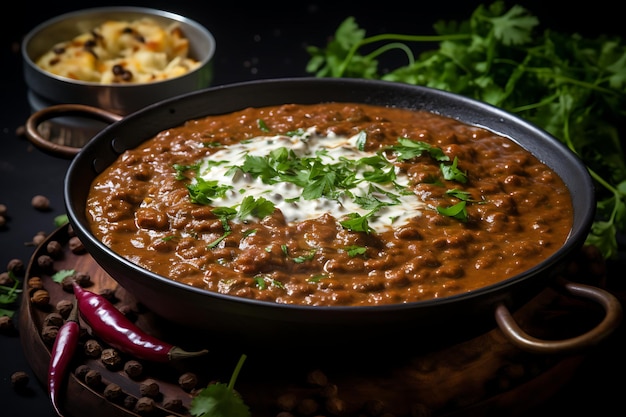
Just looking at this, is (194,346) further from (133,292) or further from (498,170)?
(498,170)

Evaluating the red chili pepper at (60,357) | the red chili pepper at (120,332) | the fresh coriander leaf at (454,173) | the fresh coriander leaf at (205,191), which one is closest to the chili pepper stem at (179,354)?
the red chili pepper at (120,332)

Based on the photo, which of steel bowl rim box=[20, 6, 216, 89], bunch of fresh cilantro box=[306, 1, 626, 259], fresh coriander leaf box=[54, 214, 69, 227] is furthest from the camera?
steel bowl rim box=[20, 6, 216, 89]

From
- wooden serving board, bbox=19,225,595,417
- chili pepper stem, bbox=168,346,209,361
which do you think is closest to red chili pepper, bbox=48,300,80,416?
wooden serving board, bbox=19,225,595,417

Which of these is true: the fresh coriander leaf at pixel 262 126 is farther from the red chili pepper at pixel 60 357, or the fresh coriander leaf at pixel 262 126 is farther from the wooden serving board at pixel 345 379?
the red chili pepper at pixel 60 357

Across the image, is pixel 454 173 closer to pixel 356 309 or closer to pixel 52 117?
pixel 356 309

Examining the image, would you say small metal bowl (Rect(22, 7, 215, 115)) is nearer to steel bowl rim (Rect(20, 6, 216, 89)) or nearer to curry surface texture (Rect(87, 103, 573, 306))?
steel bowl rim (Rect(20, 6, 216, 89))

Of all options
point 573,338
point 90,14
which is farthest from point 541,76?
point 90,14
